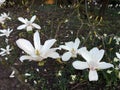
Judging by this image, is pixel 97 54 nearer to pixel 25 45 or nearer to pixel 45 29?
pixel 25 45

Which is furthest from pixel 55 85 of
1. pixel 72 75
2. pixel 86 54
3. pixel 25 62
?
pixel 86 54

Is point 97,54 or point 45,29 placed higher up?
point 45,29

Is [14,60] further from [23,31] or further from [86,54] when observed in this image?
[86,54]

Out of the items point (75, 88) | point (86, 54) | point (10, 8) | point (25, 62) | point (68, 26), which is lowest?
point (86, 54)

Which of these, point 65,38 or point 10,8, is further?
point 10,8

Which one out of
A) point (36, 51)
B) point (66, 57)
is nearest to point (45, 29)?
point (66, 57)

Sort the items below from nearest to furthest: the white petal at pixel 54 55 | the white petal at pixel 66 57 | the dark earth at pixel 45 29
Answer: the white petal at pixel 54 55, the white petal at pixel 66 57, the dark earth at pixel 45 29

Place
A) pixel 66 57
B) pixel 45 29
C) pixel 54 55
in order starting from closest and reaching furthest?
1. pixel 54 55
2. pixel 66 57
3. pixel 45 29

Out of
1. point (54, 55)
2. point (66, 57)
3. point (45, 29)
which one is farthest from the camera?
point (45, 29)

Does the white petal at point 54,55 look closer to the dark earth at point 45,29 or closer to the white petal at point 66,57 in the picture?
the white petal at point 66,57

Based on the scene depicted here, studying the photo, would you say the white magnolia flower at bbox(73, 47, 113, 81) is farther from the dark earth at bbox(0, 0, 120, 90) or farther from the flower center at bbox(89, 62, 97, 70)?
the dark earth at bbox(0, 0, 120, 90)

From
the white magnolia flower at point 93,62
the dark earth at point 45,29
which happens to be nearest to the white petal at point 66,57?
the white magnolia flower at point 93,62
